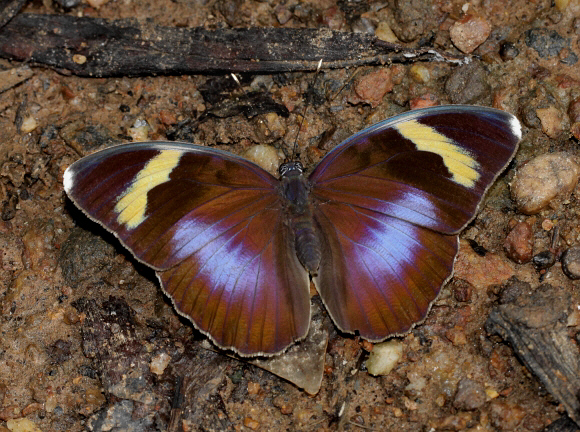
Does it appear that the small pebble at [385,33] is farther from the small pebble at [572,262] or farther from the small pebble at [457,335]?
the small pebble at [457,335]

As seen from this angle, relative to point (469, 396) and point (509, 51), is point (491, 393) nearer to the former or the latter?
point (469, 396)

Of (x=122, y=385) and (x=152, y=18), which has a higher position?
(x=152, y=18)

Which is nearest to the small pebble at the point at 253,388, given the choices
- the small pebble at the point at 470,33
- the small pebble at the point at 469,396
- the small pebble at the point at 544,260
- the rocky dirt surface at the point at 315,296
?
the rocky dirt surface at the point at 315,296

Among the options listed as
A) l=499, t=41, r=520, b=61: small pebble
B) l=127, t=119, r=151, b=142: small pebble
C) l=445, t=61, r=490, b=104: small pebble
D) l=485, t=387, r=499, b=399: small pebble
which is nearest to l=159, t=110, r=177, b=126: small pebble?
l=127, t=119, r=151, b=142: small pebble

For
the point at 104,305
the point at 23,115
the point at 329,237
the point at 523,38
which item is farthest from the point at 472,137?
the point at 23,115

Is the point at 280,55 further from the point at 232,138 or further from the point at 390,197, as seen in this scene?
the point at 390,197

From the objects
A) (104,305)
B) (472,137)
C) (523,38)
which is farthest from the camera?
(523,38)

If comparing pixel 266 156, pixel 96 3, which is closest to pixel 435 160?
pixel 266 156

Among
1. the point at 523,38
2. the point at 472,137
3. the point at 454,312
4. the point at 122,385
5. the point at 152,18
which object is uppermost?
the point at 523,38
